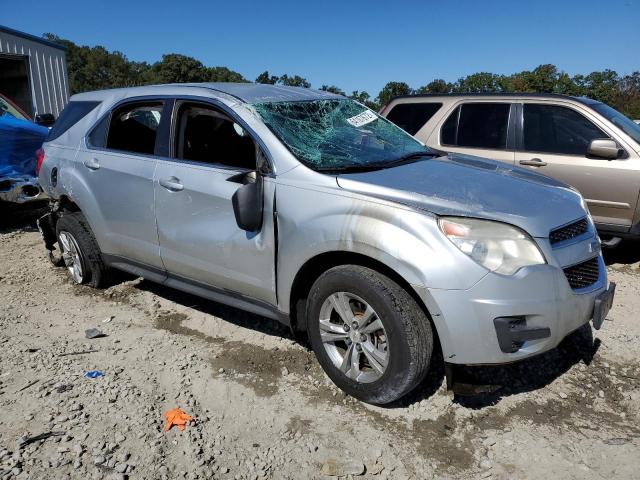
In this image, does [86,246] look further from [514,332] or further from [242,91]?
[514,332]

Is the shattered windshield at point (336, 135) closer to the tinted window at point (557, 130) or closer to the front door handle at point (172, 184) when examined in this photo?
the front door handle at point (172, 184)

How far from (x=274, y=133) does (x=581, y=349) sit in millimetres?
2528

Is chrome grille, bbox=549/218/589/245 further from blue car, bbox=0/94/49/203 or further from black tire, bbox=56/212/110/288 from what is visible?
blue car, bbox=0/94/49/203

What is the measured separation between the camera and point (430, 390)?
3.18 metres

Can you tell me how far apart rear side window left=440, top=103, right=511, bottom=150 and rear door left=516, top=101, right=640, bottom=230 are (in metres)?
0.21

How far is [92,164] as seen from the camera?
4.30 metres

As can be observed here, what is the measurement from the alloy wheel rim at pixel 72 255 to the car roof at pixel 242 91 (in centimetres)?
135

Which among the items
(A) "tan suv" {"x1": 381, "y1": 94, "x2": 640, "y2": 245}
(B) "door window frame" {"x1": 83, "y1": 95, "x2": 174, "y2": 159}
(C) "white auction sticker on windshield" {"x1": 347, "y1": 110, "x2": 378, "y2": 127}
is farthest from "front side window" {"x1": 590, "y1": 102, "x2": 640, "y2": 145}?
(B) "door window frame" {"x1": 83, "y1": 95, "x2": 174, "y2": 159}

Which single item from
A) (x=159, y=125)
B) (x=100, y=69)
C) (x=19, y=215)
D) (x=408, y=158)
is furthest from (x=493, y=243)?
(x=100, y=69)

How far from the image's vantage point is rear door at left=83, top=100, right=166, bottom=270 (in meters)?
3.91

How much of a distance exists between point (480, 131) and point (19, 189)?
19.7ft

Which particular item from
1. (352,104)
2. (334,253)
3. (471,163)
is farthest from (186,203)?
(471,163)

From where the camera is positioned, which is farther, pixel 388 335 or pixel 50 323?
pixel 50 323

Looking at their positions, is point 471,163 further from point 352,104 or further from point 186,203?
point 186,203
